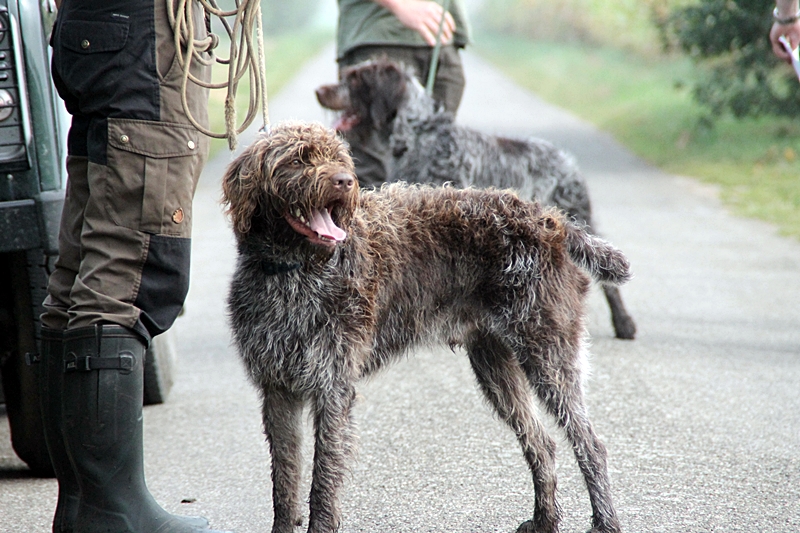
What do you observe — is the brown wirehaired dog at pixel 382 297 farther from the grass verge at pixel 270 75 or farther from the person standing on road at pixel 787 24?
the grass verge at pixel 270 75

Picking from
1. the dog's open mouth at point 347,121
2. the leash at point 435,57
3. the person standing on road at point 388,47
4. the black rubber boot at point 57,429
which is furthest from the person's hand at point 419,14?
the black rubber boot at point 57,429

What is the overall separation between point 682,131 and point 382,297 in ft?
52.4

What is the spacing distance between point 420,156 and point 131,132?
11.2 feet

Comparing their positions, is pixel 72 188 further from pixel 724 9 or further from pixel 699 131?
pixel 699 131

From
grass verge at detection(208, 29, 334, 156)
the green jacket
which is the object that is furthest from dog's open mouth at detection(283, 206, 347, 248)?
grass verge at detection(208, 29, 334, 156)

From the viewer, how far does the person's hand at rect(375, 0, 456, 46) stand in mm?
5340

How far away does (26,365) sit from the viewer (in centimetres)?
388

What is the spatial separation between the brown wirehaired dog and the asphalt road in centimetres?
43

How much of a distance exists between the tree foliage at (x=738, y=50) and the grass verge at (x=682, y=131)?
756 millimetres

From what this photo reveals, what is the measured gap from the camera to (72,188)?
306cm

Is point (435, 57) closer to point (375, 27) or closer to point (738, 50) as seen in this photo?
point (375, 27)

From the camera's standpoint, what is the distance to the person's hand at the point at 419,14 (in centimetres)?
534

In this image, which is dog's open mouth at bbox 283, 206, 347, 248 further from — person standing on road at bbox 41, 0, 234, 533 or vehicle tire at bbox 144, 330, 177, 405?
vehicle tire at bbox 144, 330, 177, 405

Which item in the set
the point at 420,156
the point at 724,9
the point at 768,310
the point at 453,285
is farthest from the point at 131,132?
the point at 724,9
